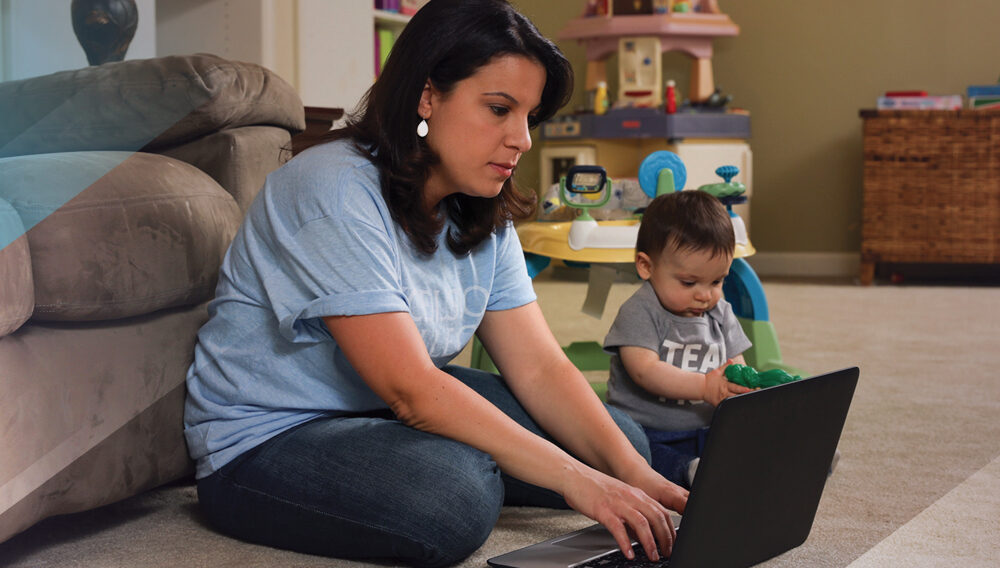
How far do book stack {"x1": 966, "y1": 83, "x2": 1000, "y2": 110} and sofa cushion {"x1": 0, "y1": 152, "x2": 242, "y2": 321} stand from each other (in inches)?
113

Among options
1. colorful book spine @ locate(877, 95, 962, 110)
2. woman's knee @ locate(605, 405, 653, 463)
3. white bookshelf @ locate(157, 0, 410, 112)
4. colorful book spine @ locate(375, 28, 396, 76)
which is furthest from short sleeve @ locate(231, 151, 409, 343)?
colorful book spine @ locate(877, 95, 962, 110)

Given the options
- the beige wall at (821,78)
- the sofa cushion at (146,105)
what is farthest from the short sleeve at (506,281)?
the beige wall at (821,78)

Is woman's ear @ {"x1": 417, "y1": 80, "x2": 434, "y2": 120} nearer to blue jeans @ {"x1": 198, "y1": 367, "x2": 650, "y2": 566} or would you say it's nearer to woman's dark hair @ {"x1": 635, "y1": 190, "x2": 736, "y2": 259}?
blue jeans @ {"x1": 198, "y1": 367, "x2": 650, "y2": 566}

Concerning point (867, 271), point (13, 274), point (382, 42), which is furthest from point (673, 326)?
point (867, 271)

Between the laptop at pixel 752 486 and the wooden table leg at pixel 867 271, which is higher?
the laptop at pixel 752 486

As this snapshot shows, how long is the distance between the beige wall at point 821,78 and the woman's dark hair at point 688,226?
227 cm

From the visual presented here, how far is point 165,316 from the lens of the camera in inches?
41.4

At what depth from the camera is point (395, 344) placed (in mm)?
860

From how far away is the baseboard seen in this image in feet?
12.2

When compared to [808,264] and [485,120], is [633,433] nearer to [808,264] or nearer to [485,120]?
[485,120]

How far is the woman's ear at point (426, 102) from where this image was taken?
36.2 inches

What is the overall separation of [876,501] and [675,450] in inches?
9.1

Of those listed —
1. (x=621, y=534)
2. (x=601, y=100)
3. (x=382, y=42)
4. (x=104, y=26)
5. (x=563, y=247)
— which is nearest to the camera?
(x=621, y=534)

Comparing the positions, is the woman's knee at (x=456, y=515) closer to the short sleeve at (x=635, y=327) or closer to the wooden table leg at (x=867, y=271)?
the short sleeve at (x=635, y=327)
